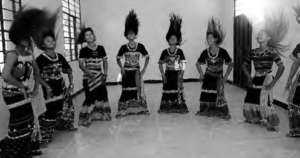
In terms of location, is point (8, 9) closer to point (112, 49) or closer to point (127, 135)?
point (127, 135)

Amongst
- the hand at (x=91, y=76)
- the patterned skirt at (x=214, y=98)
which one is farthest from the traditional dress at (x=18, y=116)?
the patterned skirt at (x=214, y=98)

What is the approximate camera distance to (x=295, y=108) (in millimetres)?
3426

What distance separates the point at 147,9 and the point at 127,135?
554 cm

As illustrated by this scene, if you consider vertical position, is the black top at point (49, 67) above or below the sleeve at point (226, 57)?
below

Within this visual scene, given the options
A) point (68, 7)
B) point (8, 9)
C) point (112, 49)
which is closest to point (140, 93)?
point (8, 9)

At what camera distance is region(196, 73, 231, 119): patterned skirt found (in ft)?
14.7

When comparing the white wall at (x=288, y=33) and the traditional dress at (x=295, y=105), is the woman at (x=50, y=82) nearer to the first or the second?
the traditional dress at (x=295, y=105)

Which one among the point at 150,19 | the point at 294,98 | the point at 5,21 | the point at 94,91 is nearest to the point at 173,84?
the point at 94,91

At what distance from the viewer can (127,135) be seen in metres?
3.74

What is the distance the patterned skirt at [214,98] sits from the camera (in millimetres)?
4492

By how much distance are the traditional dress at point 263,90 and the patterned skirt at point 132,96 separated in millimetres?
1673

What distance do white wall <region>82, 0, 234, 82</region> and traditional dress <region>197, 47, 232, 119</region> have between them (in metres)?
4.11

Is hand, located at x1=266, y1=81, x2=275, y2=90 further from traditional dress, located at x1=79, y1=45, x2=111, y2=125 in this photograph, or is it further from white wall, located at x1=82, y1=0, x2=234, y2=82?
white wall, located at x1=82, y1=0, x2=234, y2=82

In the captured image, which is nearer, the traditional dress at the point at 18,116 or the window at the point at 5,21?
the traditional dress at the point at 18,116
